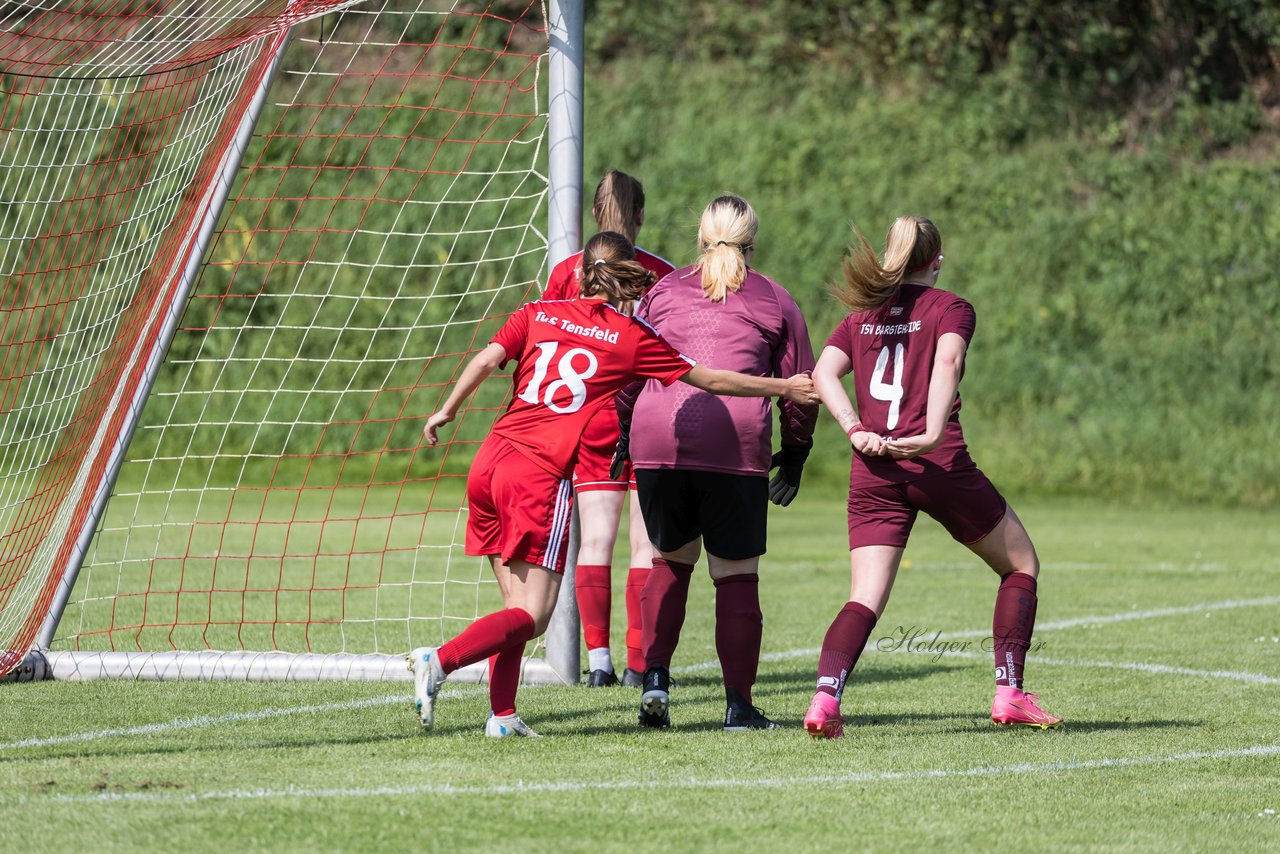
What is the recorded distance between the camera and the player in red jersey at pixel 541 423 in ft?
16.8

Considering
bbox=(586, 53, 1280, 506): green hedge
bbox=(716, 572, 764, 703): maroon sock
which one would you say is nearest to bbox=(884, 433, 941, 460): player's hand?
bbox=(716, 572, 764, 703): maroon sock

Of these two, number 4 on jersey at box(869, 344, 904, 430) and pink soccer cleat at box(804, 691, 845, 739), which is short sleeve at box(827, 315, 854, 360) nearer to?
number 4 on jersey at box(869, 344, 904, 430)

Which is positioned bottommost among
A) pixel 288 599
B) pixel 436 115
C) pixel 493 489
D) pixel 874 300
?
pixel 288 599

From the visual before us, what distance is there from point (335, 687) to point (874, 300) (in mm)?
2686

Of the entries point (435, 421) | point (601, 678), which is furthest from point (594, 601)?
point (435, 421)

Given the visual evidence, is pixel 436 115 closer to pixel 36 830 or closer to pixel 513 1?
pixel 513 1

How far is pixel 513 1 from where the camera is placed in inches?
758

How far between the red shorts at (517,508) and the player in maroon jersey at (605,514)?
1.22 m

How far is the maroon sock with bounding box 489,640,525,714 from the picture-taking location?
5.26 meters

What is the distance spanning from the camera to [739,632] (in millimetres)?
5516

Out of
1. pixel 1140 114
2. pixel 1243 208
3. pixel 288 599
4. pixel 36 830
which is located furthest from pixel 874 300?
pixel 1140 114

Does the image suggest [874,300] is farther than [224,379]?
No

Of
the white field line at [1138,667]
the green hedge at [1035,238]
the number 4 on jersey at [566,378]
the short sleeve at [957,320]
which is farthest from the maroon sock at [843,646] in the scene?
the green hedge at [1035,238]

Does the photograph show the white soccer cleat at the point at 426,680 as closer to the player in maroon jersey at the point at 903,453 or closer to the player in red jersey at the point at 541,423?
the player in red jersey at the point at 541,423
